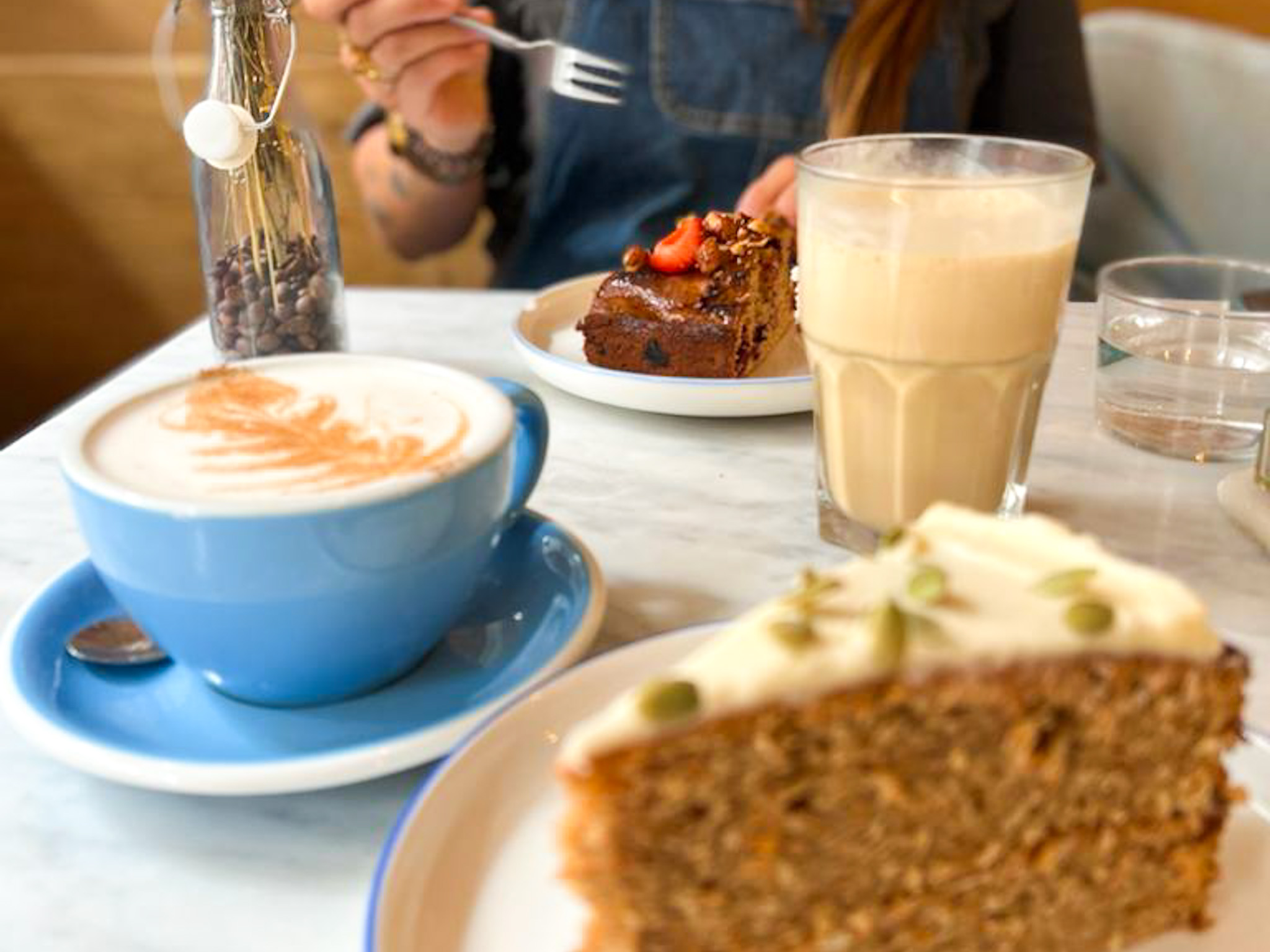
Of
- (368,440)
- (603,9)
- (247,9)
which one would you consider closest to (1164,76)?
(603,9)

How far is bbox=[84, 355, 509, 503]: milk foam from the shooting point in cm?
59

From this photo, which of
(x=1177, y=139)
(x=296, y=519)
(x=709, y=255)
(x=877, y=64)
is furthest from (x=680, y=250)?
(x=1177, y=139)

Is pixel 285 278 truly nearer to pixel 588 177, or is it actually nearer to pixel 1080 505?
pixel 1080 505

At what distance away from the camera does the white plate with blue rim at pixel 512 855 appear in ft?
1.59

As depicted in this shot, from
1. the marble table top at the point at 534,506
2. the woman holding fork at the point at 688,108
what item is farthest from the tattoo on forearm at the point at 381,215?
the marble table top at the point at 534,506

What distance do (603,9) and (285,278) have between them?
0.88m

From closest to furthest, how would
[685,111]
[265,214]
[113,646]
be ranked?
[113,646]
[265,214]
[685,111]

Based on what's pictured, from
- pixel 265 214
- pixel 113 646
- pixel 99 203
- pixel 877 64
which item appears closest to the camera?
pixel 113 646

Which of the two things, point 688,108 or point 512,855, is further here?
point 688,108

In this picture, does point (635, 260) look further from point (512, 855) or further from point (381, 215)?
point (381, 215)

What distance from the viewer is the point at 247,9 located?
3.27 ft

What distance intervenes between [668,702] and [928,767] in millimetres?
114

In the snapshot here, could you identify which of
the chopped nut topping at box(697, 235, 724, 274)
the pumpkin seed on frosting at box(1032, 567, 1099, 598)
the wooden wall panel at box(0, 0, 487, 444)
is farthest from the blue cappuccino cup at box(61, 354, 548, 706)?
the wooden wall panel at box(0, 0, 487, 444)

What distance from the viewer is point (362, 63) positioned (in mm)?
1347
